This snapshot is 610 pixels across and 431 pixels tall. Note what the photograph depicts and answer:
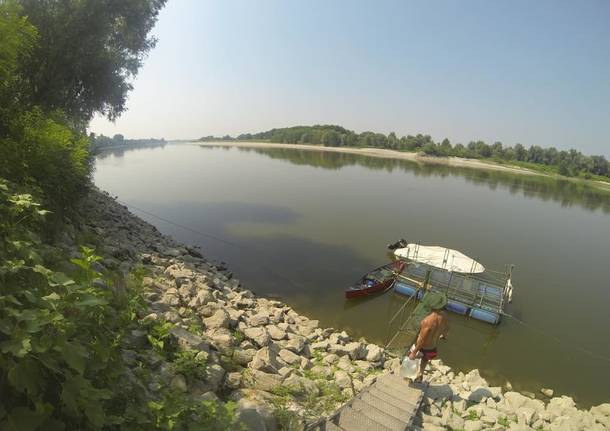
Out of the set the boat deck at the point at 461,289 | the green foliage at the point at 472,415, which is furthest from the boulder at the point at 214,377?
the boat deck at the point at 461,289

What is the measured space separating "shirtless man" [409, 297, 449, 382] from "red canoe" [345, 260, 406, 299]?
30.1 ft

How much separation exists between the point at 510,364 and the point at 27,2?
25.5 m

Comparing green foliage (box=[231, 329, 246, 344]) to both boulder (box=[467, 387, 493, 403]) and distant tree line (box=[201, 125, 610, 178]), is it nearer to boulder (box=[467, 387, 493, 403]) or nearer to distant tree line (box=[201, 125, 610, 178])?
boulder (box=[467, 387, 493, 403])

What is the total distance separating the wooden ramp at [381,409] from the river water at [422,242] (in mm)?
7257

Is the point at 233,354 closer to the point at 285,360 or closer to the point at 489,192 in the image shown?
the point at 285,360

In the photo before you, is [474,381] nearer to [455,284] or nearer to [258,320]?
[258,320]

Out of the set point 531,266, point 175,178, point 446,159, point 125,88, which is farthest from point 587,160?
point 125,88

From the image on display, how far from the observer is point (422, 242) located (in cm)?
2892

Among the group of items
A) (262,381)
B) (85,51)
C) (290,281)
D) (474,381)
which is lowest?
(290,281)

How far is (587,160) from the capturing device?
391ft

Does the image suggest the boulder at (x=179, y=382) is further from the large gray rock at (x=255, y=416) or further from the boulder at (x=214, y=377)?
the large gray rock at (x=255, y=416)

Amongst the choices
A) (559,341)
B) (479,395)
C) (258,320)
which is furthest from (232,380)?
(559,341)

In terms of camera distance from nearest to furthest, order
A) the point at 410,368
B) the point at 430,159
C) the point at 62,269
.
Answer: the point at 62,269 < the point at 410,368 < the point at 430,159

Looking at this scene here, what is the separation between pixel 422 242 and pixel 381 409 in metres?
23.8
